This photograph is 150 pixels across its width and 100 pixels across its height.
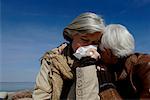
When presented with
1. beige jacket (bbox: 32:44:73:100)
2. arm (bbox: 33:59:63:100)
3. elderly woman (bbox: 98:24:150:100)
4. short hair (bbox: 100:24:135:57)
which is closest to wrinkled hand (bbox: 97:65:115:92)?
elderly woman (bbox: 98:24:150:100)

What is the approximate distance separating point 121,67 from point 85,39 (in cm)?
59

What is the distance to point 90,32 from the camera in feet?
12.9

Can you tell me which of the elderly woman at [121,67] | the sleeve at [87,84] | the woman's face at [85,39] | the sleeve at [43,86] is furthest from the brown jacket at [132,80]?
the sleeve at [43,86]

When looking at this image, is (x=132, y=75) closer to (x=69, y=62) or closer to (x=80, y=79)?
(x=80, y=79)

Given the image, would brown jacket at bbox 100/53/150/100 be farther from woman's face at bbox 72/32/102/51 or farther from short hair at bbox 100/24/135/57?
woman's face at bbox 72/32/102/51

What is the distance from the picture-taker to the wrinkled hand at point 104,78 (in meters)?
3.73

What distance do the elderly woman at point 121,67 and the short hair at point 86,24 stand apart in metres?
0.13

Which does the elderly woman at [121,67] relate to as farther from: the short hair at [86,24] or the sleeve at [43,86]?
the sleeve at [43,86]

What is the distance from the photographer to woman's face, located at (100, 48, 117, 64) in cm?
374

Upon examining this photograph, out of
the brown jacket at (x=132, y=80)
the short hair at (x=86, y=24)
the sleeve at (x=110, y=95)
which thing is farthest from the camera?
the short hair at (x=86, y=24)

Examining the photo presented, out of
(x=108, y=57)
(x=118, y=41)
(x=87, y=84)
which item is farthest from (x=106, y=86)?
(x=118, y=41)

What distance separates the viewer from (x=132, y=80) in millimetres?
3502

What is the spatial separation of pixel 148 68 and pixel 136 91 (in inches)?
11.2

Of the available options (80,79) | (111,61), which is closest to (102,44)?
(111,61)
